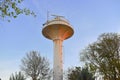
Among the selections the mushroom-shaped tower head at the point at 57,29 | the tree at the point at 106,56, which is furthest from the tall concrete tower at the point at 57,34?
the tree at the point at 106,56

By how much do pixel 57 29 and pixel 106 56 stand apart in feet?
28.4

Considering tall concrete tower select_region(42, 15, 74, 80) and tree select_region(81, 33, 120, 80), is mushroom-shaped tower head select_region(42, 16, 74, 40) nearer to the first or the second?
tall concrete tower select_region(42, 15, 74, 80)

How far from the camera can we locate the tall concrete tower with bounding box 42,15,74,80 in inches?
1289

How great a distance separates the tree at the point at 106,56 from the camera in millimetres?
29297

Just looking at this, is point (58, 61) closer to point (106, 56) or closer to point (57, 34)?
point (57, 34)

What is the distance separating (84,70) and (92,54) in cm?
1365

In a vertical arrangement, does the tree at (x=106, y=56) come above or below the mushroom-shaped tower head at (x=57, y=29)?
below

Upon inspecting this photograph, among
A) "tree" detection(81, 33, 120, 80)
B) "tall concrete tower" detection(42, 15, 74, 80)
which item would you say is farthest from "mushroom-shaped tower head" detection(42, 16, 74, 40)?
"tree" detection(81, 33, 120, 80)

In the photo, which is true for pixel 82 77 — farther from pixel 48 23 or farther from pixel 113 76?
pixel 48 23

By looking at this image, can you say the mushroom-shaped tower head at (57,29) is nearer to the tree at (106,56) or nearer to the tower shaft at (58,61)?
the tower shaft at (58,61)

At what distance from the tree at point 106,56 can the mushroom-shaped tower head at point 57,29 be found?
4396mm

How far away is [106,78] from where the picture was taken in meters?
29.1

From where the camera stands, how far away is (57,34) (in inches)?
1324

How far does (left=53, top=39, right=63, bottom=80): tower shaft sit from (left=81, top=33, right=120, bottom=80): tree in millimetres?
4118
